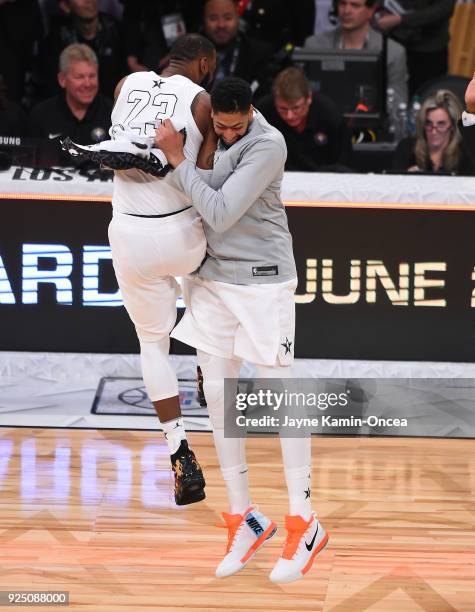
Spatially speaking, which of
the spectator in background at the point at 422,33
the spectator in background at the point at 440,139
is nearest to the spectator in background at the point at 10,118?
the spectator in background at the point at 440,139

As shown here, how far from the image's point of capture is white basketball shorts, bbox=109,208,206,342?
15.0 feet

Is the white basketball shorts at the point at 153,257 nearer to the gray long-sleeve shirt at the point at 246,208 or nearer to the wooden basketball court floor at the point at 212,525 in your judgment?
→ the gray long-sleeve shirt at the point at 246,208

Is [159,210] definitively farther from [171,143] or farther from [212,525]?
[212,525]

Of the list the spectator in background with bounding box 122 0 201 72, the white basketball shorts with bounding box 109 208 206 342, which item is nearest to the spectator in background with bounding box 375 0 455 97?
the spectator in background with bounding box 122 0 201 72

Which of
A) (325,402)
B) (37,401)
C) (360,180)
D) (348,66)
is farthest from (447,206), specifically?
(37,401)

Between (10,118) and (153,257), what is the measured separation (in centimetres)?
313

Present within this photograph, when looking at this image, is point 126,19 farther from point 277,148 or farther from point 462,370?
point 277,148

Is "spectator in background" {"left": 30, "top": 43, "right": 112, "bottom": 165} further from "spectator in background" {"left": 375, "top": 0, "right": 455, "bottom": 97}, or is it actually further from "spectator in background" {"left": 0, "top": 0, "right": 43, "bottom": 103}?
"spectator in background" {"left": 375, "top": 0, "right": 455, "bottom": 97}

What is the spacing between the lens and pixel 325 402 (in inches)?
257

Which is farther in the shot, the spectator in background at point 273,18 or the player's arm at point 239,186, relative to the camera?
the spectator in background at point 273,18

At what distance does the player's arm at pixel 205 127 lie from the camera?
14.7 ft

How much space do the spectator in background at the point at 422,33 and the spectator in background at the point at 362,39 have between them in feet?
0.40

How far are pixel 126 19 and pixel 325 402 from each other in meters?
3.51

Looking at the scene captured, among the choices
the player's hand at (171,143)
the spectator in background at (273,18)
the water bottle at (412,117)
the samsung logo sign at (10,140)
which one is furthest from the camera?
the spectator in background at (273,18)
